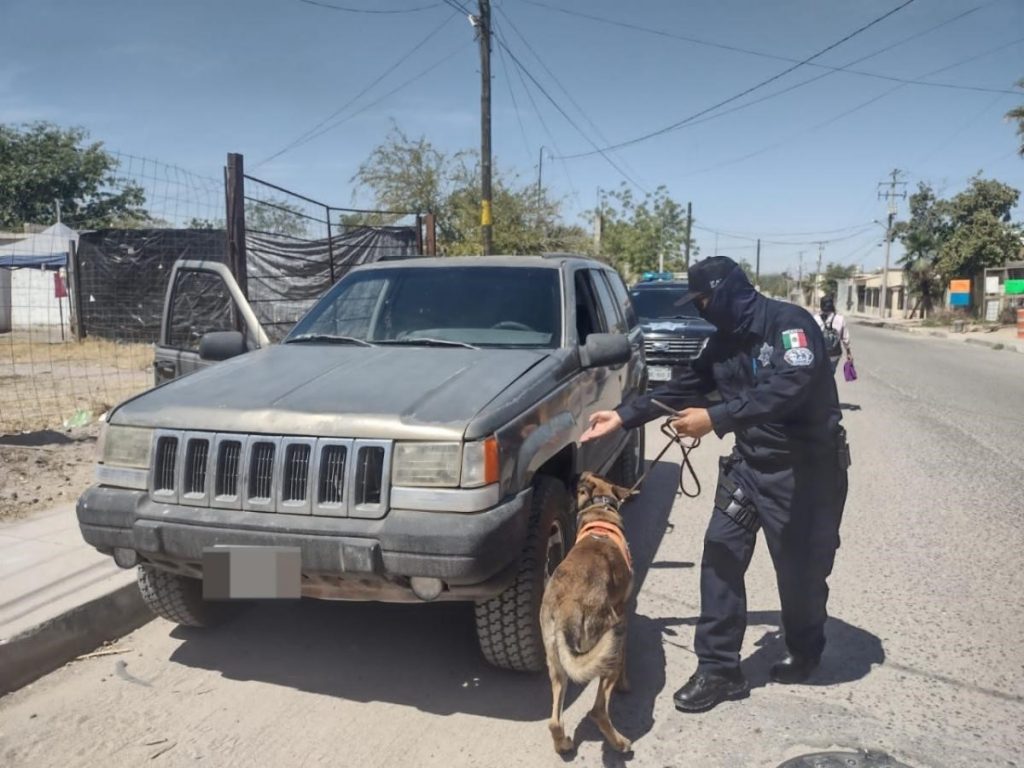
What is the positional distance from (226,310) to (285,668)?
1108cm

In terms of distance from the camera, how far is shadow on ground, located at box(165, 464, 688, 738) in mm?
3312

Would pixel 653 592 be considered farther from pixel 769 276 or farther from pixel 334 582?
pixel 769 276

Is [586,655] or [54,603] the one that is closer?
[586,655]

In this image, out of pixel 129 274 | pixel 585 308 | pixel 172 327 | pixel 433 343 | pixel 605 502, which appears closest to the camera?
pixel 605 502

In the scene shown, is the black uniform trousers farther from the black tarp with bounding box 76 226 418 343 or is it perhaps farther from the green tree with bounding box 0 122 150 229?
the green tree with bounding box 0 122 150 229

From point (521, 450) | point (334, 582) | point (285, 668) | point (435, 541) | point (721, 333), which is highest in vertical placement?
point (721, 333)

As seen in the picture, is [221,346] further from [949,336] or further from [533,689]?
[949,336]

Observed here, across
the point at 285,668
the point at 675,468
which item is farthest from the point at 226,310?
the point at 285,668

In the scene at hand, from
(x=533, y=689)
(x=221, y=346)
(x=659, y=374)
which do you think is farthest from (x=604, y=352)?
(x=659, y=374)

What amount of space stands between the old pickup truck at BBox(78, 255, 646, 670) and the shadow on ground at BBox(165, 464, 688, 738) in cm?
17

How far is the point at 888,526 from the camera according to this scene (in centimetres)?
568

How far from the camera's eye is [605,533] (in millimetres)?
3162

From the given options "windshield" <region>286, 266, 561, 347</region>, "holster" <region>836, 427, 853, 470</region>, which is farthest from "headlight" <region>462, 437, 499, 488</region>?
"holster" <region>836, 427, 853, 470</region>

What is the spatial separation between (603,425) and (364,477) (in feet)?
3.48
